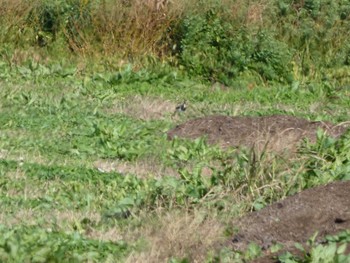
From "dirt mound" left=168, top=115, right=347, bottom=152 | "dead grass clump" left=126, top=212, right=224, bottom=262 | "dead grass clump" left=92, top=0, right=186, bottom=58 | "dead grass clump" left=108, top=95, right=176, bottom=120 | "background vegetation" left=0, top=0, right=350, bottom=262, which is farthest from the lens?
"dead grass clump" left=92, top=0, right=186, bottom=58

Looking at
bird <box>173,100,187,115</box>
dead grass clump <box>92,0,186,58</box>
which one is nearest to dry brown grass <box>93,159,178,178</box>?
bird <box>173,100,187,115</box>

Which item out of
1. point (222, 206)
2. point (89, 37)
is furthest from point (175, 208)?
point (89, 37)

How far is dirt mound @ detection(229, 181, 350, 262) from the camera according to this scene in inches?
280

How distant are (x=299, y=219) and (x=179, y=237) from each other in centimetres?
80

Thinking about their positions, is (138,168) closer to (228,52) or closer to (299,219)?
(299,219)

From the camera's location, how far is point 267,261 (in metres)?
6.52

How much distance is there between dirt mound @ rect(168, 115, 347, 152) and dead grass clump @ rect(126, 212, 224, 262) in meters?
3.27

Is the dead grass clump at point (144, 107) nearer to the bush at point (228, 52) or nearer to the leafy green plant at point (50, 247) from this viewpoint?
the bush at point (228, 52)

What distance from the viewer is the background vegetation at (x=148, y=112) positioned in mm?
7445

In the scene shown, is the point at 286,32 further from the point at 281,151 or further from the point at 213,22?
the point at 281,151

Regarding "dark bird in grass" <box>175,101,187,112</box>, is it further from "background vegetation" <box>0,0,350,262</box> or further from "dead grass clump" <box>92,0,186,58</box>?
"dead grass clump" <box>92,0,186,58</box>

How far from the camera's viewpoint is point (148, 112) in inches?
512

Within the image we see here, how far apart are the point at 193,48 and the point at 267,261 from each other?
32.1ft

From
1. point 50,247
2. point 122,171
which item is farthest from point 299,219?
point 122,171
